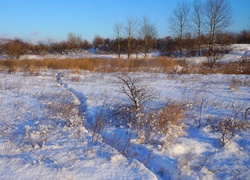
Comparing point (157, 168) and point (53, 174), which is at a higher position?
point (53, 174)

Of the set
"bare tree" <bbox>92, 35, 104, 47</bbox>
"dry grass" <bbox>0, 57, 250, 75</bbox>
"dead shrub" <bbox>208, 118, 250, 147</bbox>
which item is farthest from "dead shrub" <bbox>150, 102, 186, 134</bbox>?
"bare tree" <bbox>92, 35, 104, 47</bbox>

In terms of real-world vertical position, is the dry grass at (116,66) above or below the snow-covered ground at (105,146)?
above

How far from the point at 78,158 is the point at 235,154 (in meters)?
2.28

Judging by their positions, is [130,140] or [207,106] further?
[207,106]

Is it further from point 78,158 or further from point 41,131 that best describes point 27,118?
point 78,158

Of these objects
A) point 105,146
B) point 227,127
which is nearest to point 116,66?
point 227,127

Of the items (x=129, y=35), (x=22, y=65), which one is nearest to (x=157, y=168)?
(x=22, y=65)

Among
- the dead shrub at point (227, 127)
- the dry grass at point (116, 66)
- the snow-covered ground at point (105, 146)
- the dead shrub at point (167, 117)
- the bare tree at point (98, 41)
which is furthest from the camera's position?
the bare tree at point (98, 41)

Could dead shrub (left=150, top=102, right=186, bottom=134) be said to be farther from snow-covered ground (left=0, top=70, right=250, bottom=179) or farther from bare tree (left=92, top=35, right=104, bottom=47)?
bare tree (left=92, top=35, right=104, bottom=47)

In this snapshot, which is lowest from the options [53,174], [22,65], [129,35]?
[53,174]

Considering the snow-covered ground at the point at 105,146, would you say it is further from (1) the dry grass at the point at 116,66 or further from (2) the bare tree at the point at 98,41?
(2) the bare tree at the point at 98,41

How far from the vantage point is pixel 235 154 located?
3361 mm

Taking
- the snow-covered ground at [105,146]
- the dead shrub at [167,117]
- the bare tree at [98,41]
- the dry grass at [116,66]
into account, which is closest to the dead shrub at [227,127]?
the snow-covered ground at [105,146]

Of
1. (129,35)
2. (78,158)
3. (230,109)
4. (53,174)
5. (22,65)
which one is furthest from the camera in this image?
(129,35)
